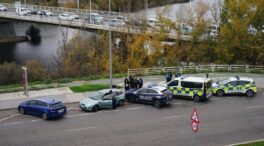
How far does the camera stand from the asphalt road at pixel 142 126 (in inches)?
792

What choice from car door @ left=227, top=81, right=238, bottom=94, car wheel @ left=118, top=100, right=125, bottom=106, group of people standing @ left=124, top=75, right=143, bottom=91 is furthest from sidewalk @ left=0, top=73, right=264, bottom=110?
car wheel @ left=118, top=100, right=125, bottom=106

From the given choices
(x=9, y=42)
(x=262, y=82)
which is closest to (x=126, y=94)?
(x=262, y=82)

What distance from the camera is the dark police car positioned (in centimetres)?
2581

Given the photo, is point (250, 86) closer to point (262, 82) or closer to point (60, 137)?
point (262, 82)

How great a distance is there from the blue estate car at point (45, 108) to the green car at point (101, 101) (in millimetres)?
1593

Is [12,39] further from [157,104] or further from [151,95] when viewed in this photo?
[157,104]

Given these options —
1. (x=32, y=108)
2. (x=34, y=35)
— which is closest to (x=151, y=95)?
(x=32, y=108)

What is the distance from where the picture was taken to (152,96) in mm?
26062

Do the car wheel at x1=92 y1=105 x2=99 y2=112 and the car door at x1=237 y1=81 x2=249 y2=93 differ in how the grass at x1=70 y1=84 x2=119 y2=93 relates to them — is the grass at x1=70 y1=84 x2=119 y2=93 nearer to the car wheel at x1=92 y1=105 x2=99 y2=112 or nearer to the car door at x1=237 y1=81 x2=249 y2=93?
the car wheel at x1=92 y1=105 x2=99 y2=112

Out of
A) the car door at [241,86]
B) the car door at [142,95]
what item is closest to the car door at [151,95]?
the car door at [142,95]

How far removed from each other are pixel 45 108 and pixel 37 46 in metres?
60.1

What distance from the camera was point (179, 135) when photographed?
2083 cm

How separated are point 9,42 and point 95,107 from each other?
224ft

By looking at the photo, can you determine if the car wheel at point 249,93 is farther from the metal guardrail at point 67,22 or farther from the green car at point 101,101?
the metal guardrail at point 67,22
